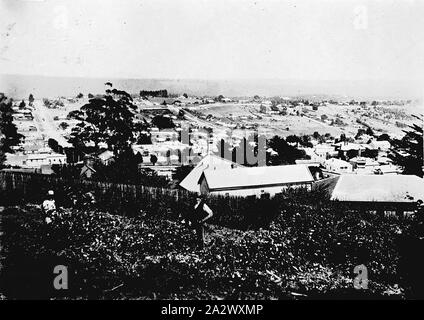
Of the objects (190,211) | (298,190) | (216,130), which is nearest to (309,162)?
(298,190)

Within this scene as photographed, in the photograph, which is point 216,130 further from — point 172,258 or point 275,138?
point 172,258

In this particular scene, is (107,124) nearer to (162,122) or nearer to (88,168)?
(88,168)

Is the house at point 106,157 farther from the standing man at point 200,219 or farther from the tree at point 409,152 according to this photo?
the tree at point 409,152

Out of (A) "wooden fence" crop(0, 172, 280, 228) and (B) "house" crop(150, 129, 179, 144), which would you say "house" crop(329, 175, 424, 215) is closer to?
(A) "wooden fence" crop(0, 172, 280, 228)

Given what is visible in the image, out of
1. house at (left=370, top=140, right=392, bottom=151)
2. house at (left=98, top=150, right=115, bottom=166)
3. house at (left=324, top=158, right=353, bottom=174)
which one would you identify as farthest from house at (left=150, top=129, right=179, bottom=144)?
house at (left=370, top=140, right=392, bottom=151)

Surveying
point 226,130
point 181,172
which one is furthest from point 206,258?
point 181,172
